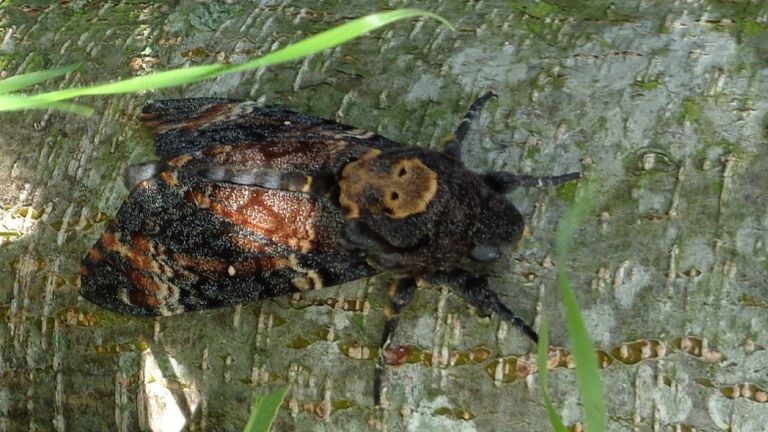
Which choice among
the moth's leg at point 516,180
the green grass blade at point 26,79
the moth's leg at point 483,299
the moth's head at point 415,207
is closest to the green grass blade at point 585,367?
the moth's leg at point 483,299

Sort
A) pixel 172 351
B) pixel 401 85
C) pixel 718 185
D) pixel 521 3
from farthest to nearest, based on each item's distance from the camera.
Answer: pixel 521 3
pixel 401 85
pixel 172 351
pixel 718 185

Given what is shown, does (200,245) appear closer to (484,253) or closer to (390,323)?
(390,323)

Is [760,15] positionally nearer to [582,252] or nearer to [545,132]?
[545,132]

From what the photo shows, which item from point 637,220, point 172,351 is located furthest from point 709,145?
point 172,351

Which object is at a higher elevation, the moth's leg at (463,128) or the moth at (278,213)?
the moth's leg at (463,128)

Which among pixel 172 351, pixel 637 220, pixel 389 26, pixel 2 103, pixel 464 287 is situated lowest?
pixel 172 351

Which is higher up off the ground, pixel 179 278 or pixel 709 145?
pixel 709 145

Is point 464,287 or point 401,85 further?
point 401,85

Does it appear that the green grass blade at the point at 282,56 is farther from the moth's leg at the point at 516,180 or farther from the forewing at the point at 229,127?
the forewing at the point at 229,127
